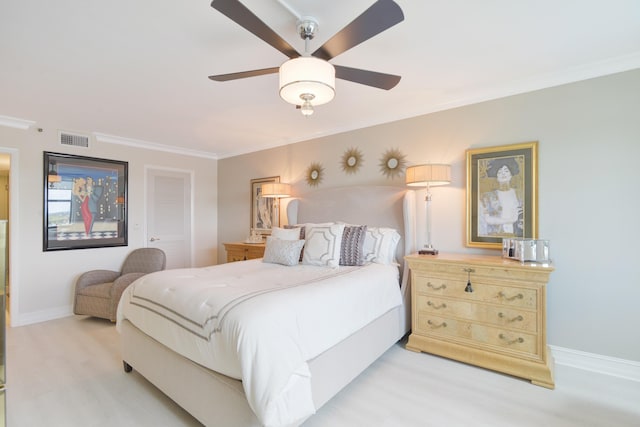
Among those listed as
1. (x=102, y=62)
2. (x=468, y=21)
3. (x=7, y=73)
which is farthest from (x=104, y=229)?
(x=468, y=21)

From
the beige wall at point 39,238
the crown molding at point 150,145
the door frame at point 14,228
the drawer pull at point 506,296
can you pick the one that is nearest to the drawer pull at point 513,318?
the drawer pull at point 506,296

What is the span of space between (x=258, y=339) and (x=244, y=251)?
9.84 ft

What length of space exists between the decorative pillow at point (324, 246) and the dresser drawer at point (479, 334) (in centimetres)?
100

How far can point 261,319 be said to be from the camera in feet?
5.07

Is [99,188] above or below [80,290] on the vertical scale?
above

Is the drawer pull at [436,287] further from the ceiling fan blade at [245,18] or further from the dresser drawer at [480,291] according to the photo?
the ceiling fan blade at [245,18]

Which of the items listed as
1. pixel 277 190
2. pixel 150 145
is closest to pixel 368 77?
pixel 277 190

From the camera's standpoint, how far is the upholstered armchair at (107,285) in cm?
359

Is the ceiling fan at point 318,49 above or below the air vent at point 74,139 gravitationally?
below

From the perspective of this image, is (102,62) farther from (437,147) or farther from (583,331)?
(583,331)

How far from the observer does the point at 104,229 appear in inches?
170

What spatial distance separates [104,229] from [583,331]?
5.67 m

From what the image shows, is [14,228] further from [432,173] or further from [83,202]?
[432,173]

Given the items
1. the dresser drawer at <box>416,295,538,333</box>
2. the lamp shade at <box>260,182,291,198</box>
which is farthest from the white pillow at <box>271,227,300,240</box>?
the dresser drawer at <box>416,295,538,333</box>
